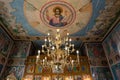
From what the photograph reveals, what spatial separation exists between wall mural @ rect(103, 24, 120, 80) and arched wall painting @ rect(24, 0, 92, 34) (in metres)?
2.51

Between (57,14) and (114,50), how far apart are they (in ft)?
17.6

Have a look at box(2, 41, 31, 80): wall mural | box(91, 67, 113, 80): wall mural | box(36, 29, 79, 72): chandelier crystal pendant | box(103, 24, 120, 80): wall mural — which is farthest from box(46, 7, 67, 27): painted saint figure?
box(91, 67, 113, 80): wall mural

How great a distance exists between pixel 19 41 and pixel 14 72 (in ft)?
10.4

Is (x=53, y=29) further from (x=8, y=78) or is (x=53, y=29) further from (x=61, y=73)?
(x=8, y=78)

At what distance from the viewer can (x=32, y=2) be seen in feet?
21.0

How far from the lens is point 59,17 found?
7.59 meters

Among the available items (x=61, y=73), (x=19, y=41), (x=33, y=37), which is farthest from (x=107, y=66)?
(x=19, y=41)

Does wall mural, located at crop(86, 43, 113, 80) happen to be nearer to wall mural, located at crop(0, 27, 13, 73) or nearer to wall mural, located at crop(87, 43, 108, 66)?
wall mural, located at crop(87, 43, 108, 66)

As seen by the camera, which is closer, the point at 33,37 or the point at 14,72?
the point at 14,72

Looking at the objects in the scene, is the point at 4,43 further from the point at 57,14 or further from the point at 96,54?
the point at 96,54

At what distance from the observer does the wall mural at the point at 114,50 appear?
7.71 m

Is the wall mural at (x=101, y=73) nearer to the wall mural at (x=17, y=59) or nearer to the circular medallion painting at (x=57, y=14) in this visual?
the circular medallion painting at (x=57, y=14)

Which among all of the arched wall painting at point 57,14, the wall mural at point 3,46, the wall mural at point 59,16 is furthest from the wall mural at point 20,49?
the arched wall painting at point 57,14

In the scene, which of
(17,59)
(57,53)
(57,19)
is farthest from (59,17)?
(17,59)
